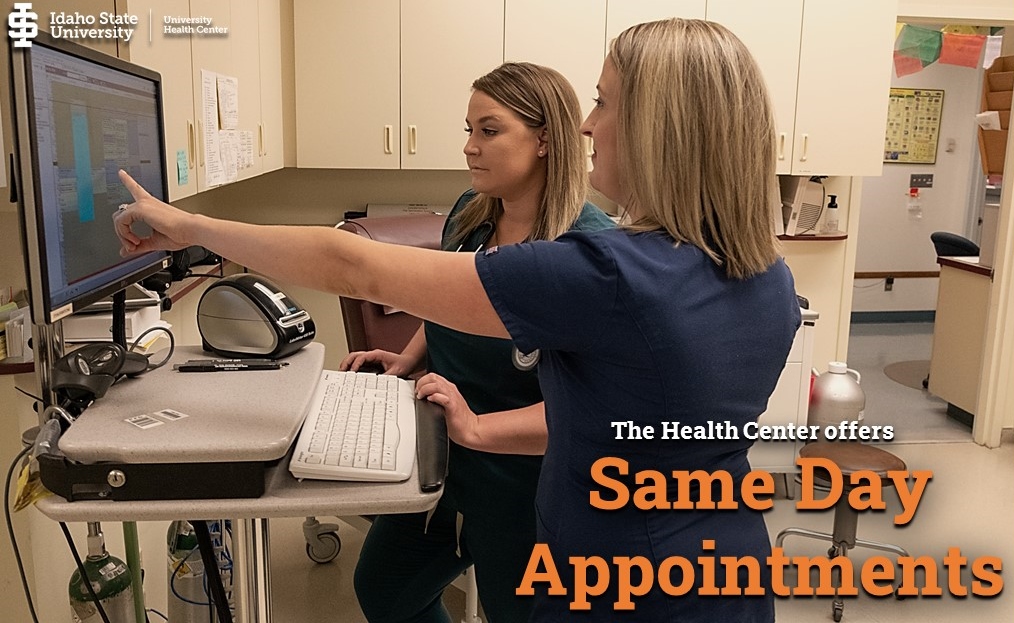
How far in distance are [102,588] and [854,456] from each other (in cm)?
232

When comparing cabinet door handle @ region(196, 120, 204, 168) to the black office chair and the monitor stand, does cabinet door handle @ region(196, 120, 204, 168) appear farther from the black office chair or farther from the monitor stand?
the black office chair

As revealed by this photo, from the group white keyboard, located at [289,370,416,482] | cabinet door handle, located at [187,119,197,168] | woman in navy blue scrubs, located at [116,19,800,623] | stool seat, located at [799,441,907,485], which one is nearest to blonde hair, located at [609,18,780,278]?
woman in navy blue scrubs, located at [116,19,800,623]

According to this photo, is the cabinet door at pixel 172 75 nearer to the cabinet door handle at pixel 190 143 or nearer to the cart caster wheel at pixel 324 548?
the cabinet door handle at pixel 190 143

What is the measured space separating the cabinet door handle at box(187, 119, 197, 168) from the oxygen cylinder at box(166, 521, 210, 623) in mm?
780

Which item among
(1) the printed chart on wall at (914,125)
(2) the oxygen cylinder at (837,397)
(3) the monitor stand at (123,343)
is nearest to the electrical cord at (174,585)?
(3) the monitor stand at (123,343)

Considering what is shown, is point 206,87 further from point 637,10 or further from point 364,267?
point 637,10

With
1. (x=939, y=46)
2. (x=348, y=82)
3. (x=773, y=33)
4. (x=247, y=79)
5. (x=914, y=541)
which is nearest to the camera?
(x=247, y=79)

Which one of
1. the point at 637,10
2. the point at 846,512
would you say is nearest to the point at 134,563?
the point at 846,512

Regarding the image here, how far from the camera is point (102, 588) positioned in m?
1.44

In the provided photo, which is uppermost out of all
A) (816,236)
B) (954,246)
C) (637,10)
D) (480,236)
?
(637,10)

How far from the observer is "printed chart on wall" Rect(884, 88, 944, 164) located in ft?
22.5

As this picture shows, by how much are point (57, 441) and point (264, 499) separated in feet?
0.78

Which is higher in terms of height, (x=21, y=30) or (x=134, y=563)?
(x=21, y=30)

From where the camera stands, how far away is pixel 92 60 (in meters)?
1.14
